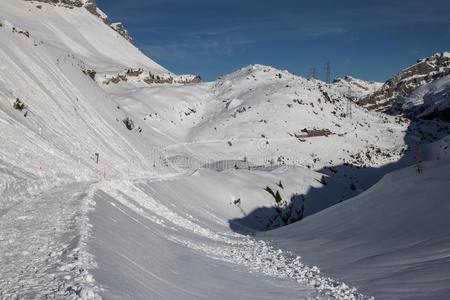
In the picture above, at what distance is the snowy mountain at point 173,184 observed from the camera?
8570mm

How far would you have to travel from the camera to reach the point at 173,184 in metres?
26.6

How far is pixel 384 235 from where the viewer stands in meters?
13.9

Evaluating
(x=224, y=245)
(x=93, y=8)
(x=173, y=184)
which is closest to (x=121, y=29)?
(x=93, y=8)

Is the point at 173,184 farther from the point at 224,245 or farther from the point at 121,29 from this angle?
the point at 121,29

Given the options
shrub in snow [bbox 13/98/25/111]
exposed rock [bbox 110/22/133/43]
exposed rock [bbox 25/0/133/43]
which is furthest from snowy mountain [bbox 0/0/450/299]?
exposed rock [bbox 110/22/133/43]

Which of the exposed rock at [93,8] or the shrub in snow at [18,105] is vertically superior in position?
the exposed rock at [93,8]

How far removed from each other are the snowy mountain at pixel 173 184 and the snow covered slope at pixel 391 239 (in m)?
0.12

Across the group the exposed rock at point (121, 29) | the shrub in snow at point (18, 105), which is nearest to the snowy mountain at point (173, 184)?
the shrub in snow at point (18, 105)

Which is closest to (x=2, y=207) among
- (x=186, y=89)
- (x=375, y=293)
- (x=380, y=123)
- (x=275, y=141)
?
(x=375, y=293)

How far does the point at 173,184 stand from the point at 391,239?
15639 mm

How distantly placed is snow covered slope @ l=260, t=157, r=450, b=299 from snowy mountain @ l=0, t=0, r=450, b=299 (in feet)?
0.38

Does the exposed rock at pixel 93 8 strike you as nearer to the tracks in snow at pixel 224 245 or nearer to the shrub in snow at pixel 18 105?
the shrub in snow at pixel 18 105

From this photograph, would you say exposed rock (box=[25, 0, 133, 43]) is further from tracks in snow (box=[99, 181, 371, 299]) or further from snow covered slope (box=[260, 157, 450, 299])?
snow covered slope (box=[260, 157, 450, 299])

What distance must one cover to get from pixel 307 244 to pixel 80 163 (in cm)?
1144
